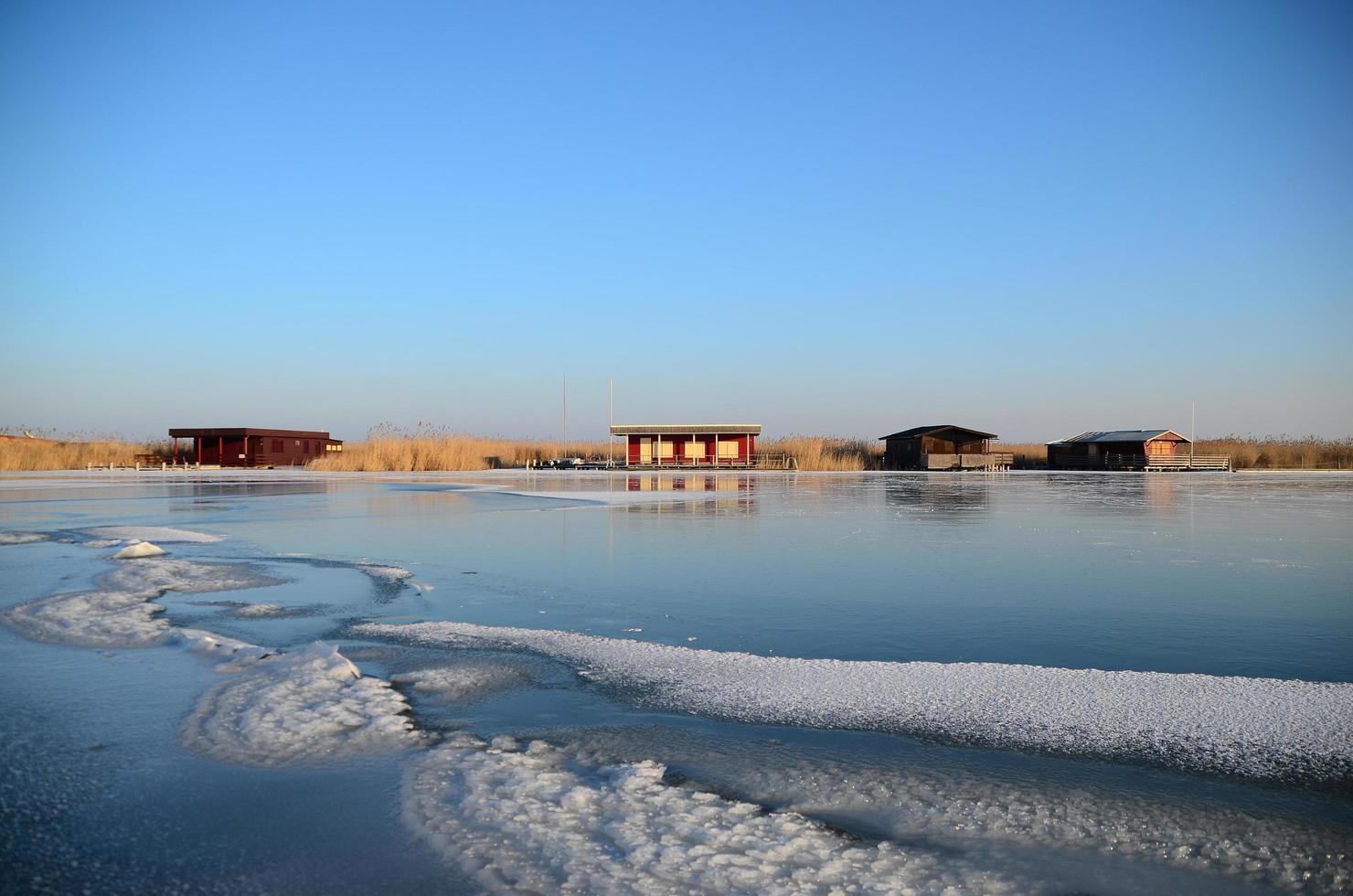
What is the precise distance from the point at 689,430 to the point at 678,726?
137 feet

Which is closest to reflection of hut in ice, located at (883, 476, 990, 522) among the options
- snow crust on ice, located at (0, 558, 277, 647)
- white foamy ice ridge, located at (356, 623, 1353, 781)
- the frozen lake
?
the frozen lake

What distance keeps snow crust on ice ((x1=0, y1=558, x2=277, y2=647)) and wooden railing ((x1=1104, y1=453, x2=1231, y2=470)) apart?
4444cm

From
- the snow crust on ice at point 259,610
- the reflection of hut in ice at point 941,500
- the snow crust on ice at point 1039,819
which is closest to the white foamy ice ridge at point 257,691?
the snow crust on ice at point 259,610

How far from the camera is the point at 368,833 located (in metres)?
2.93

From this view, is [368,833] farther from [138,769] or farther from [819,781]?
[819,781]

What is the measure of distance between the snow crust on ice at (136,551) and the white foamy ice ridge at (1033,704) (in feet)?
21.5

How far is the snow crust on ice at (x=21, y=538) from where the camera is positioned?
11320 millimetres

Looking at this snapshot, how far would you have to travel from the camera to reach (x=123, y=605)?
22.6 ft

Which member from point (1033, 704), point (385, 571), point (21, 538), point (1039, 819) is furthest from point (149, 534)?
point (1039, 819)

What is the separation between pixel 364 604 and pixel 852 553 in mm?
5407

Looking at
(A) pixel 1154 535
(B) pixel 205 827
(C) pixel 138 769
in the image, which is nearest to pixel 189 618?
(C) pixel 138 769

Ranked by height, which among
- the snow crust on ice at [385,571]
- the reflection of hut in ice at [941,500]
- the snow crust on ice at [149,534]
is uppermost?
the reflection of hut in ice at [941,500]

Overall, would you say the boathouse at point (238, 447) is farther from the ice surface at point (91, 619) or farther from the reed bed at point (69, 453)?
the ice surface at point (91, 619)

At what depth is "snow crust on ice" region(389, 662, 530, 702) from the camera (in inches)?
182
